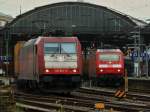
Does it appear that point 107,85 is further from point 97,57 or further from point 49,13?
point 49,13

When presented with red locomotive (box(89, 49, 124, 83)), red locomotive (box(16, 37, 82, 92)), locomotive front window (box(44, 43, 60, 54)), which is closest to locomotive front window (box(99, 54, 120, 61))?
red locomotive (box(89, 49, 124, 83))

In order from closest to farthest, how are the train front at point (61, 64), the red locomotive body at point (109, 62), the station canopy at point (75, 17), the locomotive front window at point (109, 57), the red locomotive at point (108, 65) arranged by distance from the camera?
the train front at point (61, 64) → the red locomotive at point (108, 65) → the red locomotive body at point (109, 62) → the locomotive front window at point (109, 57) → the station canopy at point (75, 17)

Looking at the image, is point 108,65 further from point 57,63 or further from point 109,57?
point 57,63

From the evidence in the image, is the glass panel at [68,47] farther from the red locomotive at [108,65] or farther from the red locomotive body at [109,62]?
the red locomotive body at [109,62]

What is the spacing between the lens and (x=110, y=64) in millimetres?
42531

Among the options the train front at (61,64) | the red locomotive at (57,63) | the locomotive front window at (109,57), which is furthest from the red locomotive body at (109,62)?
the train front at (61,64)

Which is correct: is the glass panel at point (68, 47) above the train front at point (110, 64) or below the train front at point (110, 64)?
above

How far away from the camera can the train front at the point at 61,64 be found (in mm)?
28219

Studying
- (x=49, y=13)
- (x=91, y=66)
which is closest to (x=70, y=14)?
(x=49, y=13)

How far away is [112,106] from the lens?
1989 cm

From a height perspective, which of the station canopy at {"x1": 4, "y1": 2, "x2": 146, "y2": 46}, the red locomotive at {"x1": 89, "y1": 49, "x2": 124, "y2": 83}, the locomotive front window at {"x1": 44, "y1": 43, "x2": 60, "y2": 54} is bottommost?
the red locomotive at {"x1": 89, "y1": 49, "x2": 124, "y2": 83}

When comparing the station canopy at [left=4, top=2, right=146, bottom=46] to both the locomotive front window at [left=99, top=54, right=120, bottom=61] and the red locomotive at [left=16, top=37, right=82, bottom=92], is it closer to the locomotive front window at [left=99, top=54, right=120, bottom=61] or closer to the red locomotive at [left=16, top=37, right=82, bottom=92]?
the locomotive front window at [left=99, top=54, right=120, bottom=61]

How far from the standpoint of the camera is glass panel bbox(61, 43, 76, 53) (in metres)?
28.8

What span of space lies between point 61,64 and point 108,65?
1454 centimetres
